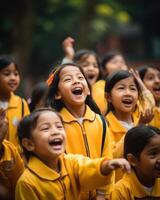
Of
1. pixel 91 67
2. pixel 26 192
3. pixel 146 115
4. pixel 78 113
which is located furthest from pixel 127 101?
pixel 26 192

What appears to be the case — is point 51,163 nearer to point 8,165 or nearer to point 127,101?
point 8,165

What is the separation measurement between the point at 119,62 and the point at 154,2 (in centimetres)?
1059

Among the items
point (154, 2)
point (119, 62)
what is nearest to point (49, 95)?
point (119, 62)

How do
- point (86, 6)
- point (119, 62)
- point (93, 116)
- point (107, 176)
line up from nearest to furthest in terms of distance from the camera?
1. point (107, 176)
2. point (93, 116)
3. point (119, 62)
4. point (86, 6)

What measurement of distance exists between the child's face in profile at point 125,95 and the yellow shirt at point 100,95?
415mm

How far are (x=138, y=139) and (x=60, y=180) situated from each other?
2.42 feet

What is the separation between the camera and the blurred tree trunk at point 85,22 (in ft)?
45.5

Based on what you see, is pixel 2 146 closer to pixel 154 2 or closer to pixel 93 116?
pixel 93 116

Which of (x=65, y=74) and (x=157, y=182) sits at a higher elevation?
(x=65, y=74)

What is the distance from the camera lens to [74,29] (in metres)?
15.2

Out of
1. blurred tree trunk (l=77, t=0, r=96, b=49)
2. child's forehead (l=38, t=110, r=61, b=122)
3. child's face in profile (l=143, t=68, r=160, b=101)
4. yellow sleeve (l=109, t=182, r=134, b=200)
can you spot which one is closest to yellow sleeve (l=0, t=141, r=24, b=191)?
child's forehead (l=38, t=110, r=61, b=122)

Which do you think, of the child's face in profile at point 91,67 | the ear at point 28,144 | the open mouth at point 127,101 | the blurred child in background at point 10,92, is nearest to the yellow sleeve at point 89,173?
the ear at point 28,144

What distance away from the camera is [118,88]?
4957 millimetres

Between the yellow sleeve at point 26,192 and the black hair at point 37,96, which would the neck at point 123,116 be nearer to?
the black hair at point 37,96
